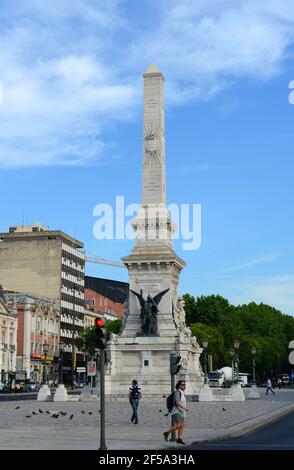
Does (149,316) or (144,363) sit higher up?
(149,316)

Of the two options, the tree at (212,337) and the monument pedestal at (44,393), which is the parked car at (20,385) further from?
the monument pedestal at (44,393)

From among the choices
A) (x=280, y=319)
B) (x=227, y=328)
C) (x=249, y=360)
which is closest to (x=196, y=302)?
(x=227, y=328)

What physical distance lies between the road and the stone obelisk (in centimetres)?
2756

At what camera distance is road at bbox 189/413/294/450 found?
20.4 m

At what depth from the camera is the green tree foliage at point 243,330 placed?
107 meters

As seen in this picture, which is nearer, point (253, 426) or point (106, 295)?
point (253, 426)

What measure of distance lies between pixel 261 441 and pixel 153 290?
117 feet

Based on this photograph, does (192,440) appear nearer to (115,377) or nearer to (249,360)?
(115,377)

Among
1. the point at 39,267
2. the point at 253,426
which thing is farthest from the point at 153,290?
the point at 39,267

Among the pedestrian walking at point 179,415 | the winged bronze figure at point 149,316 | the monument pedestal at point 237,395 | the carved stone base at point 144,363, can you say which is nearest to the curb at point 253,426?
the pedestrian walking at point 179,415

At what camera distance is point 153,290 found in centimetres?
A: 5828

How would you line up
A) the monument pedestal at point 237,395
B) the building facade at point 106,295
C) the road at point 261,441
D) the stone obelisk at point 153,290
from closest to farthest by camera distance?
the road at point 261,441 → the monument pedestal at point 237,395 → the stone obelisk at point 153,290 → the building facade at point 106,295

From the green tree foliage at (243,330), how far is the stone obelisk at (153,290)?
132ft

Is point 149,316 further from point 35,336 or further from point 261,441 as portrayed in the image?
point 35,336
